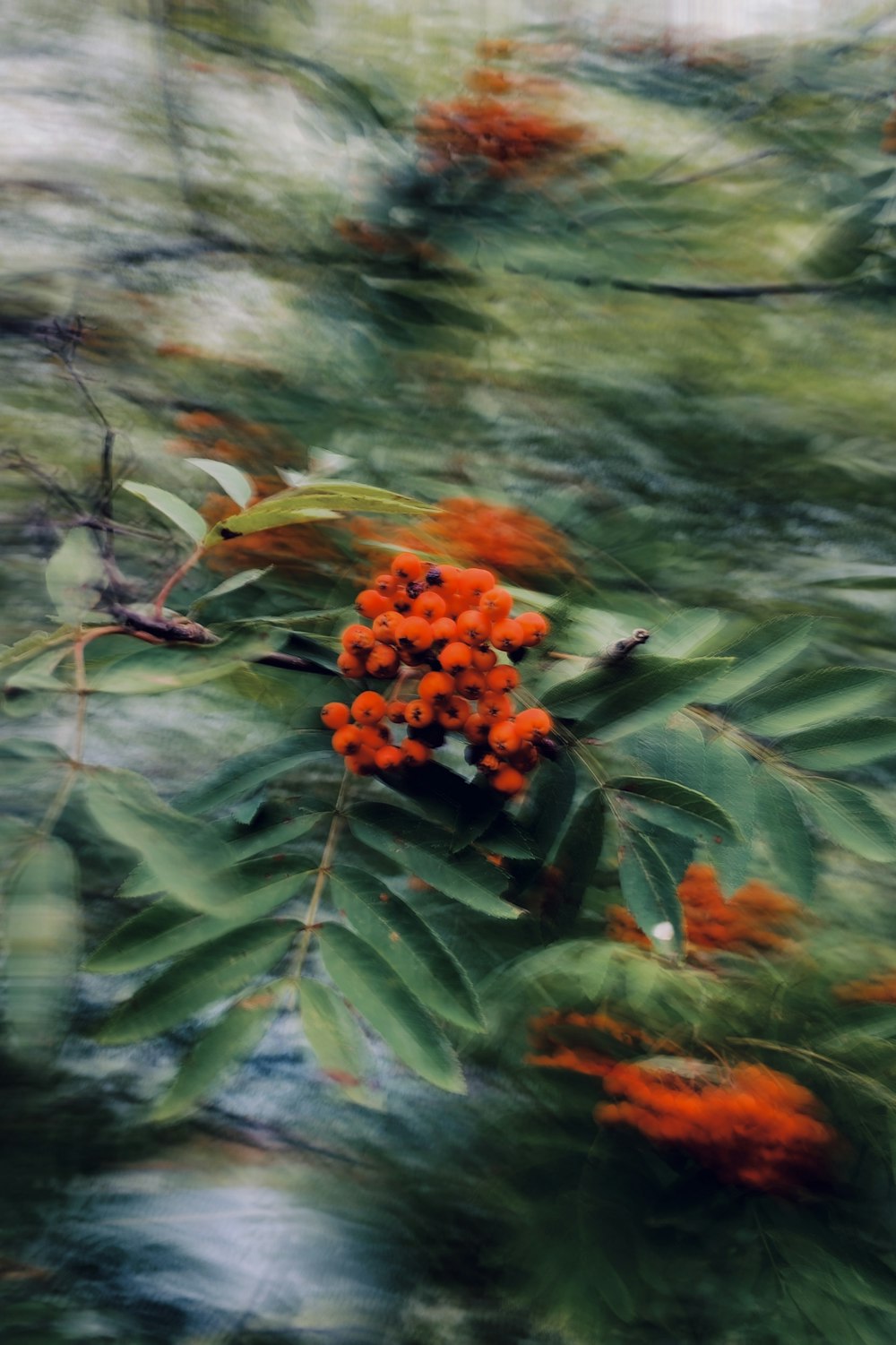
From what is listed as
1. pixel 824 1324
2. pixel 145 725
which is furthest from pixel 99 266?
pixel 824 1324

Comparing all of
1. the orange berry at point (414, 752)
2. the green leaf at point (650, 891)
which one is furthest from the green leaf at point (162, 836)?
the green leaf at point (650, 891)

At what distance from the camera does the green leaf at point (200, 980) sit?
0.49 meters

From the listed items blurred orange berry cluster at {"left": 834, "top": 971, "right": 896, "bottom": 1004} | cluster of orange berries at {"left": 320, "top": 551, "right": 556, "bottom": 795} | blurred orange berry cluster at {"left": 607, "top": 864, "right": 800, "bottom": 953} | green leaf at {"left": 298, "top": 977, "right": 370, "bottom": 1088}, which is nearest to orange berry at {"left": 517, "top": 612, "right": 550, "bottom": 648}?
cluster of orange berries at {"left": 320, "top": 551, "right": 556, "bottom": 795}

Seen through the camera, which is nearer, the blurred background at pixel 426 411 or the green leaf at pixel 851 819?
the green leaf at pixel 851 819

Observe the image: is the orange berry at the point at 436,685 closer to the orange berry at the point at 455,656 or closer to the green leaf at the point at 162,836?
the orange berry at the point at 455,656

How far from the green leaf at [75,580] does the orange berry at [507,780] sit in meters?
0.25

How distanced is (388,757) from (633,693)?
0.14 metres

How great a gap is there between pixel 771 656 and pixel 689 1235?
0.47m

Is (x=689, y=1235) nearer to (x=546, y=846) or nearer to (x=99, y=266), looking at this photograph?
(x=546, y=846)

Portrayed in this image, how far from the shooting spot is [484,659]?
1.80ft

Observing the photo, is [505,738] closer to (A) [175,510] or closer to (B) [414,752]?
(B) [414,752]

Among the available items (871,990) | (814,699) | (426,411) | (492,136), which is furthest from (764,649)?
(492,136)

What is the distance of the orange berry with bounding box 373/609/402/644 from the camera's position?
1.81ft

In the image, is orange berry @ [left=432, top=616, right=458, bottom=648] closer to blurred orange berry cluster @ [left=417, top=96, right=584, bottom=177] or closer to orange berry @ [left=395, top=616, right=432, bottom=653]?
orange berry @ [left=395, top=616, right=432, bottom=653]
